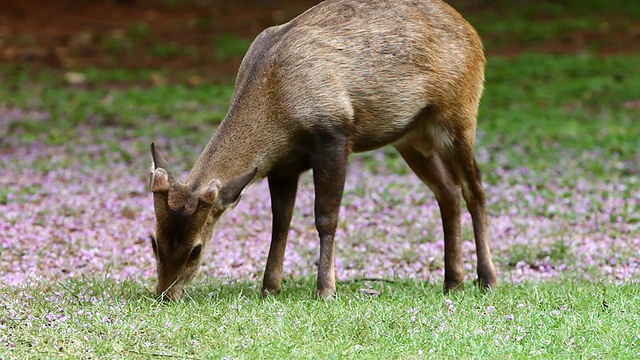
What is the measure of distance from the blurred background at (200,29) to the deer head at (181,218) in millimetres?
11503

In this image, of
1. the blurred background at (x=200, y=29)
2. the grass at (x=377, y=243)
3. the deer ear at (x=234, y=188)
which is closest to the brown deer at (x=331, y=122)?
the deer ear at (x=234, y=188)

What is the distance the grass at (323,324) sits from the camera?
5.07 m

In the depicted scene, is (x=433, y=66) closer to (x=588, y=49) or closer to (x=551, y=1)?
(x=588, y=49)

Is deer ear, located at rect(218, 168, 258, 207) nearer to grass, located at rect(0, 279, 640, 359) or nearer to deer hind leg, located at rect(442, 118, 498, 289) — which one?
grass, located at rect(0, 279, 640, 359)

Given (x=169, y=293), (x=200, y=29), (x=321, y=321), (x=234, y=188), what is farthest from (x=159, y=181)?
(x=200, y=29)

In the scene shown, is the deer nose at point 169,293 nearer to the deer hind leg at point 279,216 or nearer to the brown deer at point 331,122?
the brown deer at point 331,122

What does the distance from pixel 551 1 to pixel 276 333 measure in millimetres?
19137

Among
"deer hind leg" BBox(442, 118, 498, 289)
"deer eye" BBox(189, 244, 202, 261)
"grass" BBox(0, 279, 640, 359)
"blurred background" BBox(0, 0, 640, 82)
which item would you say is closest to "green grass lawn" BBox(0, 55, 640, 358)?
"grass" BBox(0, 279, 640, 359)

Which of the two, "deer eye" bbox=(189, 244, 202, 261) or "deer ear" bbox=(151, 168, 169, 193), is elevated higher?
"deer ear" bbox=(151, 168, 169, 193)

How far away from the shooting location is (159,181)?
5.96 metres

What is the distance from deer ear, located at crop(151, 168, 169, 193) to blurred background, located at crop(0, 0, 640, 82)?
1165cm

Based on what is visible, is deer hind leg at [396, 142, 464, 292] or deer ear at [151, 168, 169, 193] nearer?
deer ear at [151, 168, 169, 193]

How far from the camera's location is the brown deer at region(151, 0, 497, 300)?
6199mm

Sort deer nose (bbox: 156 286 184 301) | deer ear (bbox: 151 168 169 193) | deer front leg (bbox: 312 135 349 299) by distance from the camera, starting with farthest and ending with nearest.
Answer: deer front leg (bbox: 312 135 349 299), deer nose (bbox: 156 286 184 301), deer ear (bbox: 151 168 169 193)
